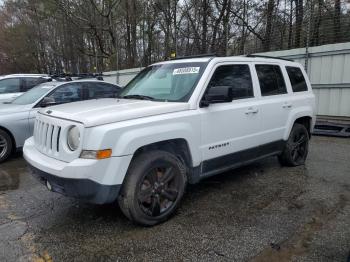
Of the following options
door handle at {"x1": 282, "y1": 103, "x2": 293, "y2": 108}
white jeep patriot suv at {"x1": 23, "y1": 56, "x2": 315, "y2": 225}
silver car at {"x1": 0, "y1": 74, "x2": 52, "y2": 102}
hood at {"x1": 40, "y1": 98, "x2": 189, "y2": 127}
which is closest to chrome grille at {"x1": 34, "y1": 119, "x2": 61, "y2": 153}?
white jeep patriot suv at {"x1": 23, "y1": 56, "x2": 315, "y2": 225}

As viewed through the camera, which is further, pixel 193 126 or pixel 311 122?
pixel 311 122

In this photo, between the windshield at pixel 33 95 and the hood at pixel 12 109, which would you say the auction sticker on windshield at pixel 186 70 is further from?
the windshield at pixel 33 95

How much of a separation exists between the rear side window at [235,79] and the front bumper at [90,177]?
1.70 m

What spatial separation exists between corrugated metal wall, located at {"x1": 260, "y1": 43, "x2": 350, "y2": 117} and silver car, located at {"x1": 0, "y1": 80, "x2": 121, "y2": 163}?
587 centimetres

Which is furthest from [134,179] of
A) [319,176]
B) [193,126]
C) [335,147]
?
[335,147]

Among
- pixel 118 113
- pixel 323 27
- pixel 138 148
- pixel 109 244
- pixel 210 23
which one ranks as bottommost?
pixel 109 244

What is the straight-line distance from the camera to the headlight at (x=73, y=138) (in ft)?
10.7

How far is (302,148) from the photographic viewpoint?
5.94 metres

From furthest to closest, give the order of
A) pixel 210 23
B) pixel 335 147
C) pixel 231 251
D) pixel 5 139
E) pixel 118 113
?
1. pixel 210 23
2. pixel 335 147
3. pixel 5 139
4. pixel 118 113
5. pixel 231 251

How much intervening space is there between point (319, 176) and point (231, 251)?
9.25 ft

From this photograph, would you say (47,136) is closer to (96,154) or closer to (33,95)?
(96,154)

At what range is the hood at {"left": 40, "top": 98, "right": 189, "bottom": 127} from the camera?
3246mm

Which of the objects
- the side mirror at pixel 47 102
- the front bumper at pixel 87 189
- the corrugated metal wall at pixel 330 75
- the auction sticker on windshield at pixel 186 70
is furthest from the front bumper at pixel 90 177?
the corrugated metal wall at pixel 330 75

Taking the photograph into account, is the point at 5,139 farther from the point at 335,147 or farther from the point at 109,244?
the point at 335,147
